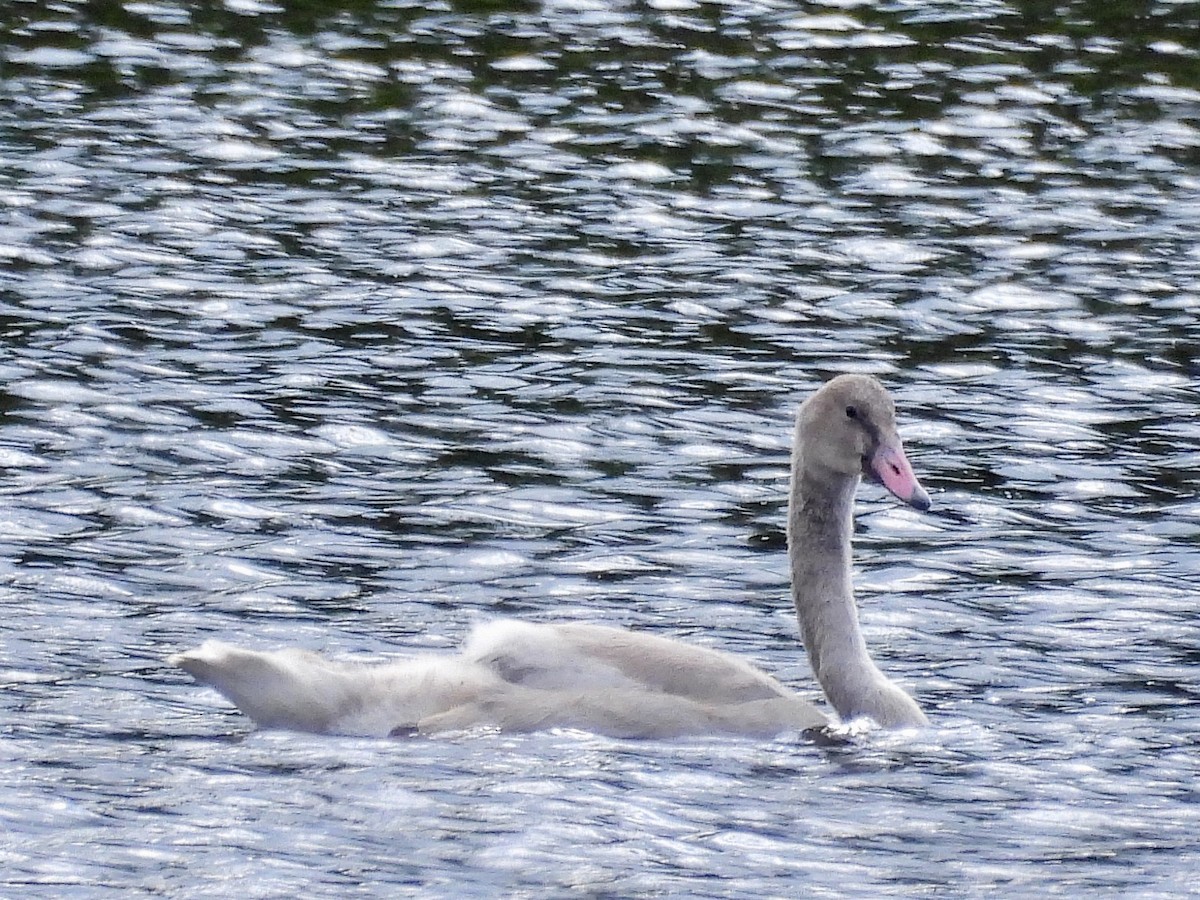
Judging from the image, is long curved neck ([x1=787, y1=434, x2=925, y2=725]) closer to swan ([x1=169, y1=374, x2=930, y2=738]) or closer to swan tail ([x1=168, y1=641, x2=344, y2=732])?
swan ([x1=169, y1=374, x2=930, y2=738])

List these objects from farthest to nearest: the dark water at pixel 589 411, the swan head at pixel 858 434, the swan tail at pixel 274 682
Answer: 1. the swan head at pixel 858 434
2. the swan tail at pixel 274 682
3. the dark water at pixel 589 411

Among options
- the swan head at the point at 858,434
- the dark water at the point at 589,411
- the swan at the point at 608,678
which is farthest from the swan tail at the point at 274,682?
the swan head at the point at 858,434

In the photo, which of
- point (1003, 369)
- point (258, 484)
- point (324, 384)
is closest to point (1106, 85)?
point (1003, 369)

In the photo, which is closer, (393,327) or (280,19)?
(393,327)

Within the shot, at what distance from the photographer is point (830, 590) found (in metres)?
10.5

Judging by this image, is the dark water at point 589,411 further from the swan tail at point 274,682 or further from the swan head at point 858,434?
the swan head at point 858,434

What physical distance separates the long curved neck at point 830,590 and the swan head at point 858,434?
8 cm

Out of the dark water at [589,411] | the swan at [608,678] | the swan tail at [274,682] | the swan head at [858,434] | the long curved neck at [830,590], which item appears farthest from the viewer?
the swan head at [858,434]

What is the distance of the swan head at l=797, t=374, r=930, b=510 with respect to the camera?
34.1 ft

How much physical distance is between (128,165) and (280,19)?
16.4 ft

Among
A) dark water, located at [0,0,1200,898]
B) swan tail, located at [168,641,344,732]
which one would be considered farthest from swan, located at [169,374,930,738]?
dark water, located at [0,0,1200,898]

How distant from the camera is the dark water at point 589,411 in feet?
28.7

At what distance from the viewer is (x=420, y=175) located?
1898 cm

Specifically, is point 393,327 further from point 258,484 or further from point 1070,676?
point 1070,676
